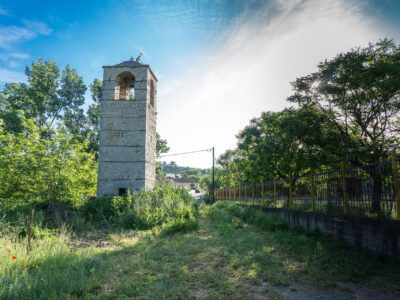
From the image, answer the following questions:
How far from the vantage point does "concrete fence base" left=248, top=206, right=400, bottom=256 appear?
14.0ft

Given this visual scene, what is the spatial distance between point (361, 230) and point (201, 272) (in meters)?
3.90

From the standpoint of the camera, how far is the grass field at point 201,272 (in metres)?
3.21

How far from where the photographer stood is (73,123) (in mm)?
21156

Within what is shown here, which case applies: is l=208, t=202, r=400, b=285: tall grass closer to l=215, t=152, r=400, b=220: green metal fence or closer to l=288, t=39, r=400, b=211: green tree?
l=215, t=152, r=400, b=220: green metal fence

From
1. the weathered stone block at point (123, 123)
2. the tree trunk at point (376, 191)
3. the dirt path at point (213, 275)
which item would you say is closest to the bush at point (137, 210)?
the dirt path at point (213, 275)

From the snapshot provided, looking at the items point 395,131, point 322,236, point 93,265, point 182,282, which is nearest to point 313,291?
point 182,282

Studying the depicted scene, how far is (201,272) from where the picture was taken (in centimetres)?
412

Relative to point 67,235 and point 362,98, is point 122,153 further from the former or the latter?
point 362,98

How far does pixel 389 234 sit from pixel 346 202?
1.54 meters

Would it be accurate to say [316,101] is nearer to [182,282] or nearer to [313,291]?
[313,291]

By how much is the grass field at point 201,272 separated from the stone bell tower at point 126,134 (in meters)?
4.71

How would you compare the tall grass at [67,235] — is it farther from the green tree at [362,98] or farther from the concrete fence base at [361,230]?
the green tree at [362,98]

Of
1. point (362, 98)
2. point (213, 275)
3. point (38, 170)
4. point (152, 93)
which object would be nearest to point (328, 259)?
point (213, 275)

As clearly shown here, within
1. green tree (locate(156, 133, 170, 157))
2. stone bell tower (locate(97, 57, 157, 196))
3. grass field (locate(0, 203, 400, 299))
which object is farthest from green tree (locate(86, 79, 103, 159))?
grass field (locate(0, 203, 400, 299))
